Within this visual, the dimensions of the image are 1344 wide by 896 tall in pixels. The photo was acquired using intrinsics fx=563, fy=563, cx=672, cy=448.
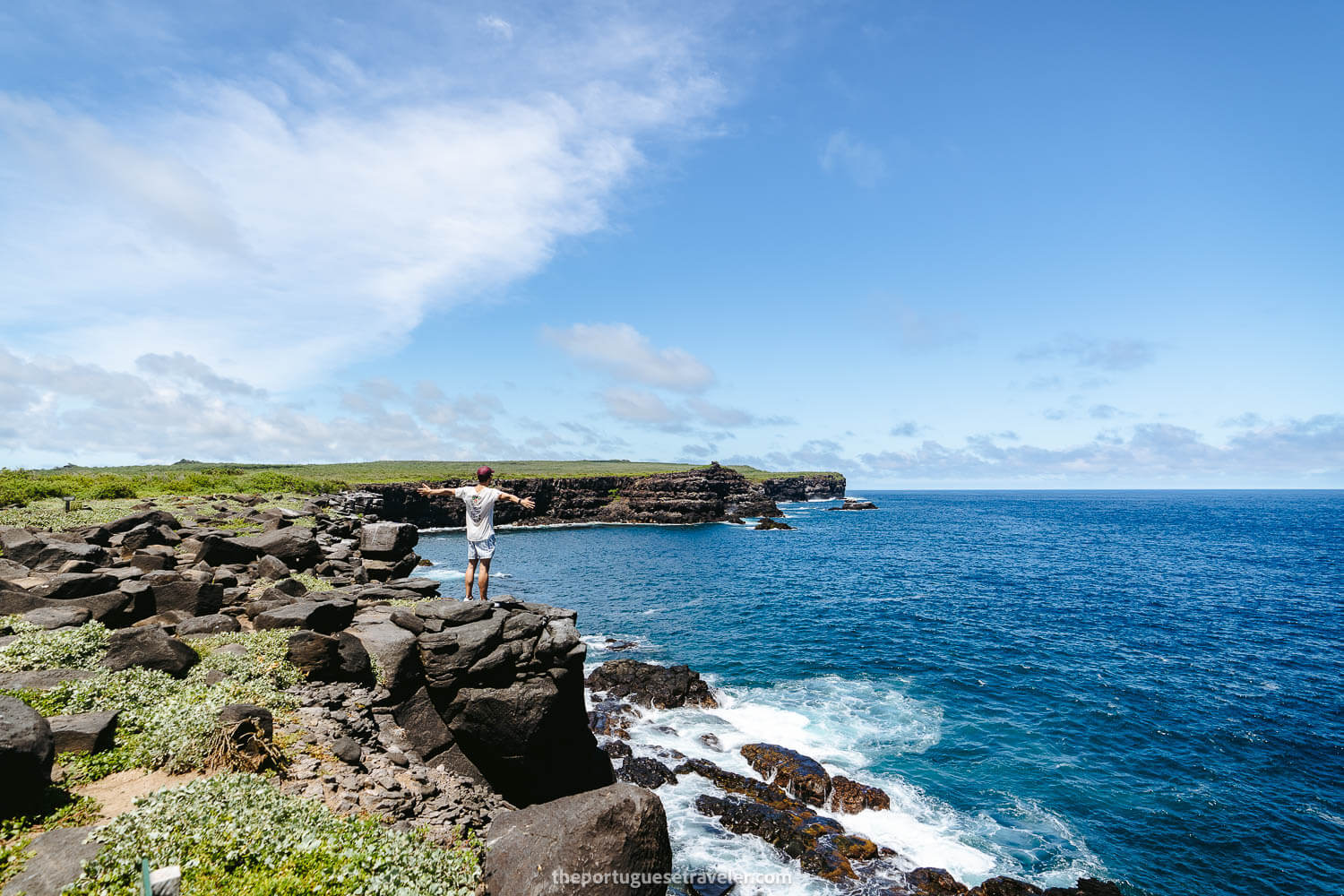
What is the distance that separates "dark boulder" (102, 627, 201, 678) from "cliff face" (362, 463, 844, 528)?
403 feet

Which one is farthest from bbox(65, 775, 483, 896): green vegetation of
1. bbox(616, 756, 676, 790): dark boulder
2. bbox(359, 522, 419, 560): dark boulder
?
bbox(359, 522, 419, 560): dark boulder

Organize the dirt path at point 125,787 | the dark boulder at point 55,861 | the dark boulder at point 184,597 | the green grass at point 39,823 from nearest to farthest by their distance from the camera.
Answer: the dark boulder at point 55,861 → the green grass at point 39,823 → the dirt path at point 125,787 → the dark boulder at point 184,597

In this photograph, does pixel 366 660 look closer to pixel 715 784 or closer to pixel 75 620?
pixel 75 620

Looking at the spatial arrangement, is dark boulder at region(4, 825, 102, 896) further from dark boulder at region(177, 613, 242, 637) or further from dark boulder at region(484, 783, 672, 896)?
dark boulder at region(177, 613, 242, 637)

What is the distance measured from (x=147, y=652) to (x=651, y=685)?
22.4m

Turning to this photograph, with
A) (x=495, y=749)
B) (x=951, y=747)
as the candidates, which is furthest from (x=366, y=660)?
(x=951, y=747)

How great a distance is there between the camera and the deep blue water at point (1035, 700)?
18.6 m

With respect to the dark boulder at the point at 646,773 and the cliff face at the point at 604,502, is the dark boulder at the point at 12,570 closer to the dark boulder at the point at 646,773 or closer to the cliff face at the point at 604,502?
the dark boulder at the point at 646,773

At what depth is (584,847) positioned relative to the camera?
945 cm

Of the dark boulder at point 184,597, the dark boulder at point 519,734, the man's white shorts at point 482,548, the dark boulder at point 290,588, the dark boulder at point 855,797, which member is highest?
the man's white shorts at point 482,548

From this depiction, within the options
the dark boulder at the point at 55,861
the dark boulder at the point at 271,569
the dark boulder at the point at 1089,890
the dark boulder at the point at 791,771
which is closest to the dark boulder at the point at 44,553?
the dark boulder at the point at 271,569

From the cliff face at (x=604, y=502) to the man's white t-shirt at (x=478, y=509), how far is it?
12052 centimetres

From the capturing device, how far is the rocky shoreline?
984 cm

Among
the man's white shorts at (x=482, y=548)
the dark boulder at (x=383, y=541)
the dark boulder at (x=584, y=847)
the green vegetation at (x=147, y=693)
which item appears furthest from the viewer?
the dark boulder at (x=383, y=541)
